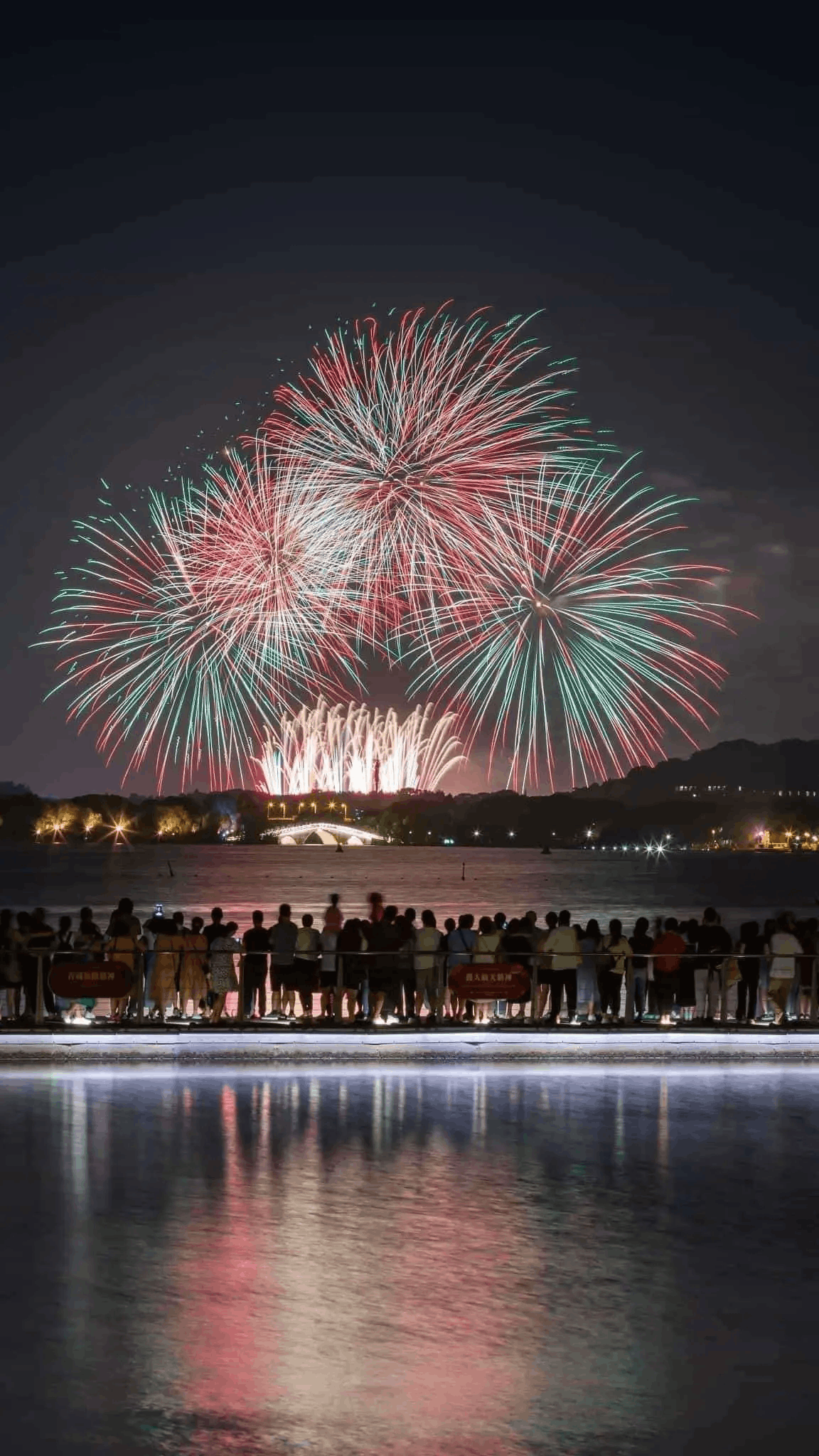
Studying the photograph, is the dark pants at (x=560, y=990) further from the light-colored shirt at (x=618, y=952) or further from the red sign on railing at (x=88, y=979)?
the red sign on railing at (x=88, y=979)

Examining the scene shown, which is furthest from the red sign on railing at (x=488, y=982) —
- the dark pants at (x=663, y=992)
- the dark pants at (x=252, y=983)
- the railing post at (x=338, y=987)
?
the dark pants at (x=252, y=983)

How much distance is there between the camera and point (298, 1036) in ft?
63.9

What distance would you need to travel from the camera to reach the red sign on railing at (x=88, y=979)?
19.6 m

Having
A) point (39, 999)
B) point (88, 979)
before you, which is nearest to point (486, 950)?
point (88, 979)

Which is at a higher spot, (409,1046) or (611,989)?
(611,989)

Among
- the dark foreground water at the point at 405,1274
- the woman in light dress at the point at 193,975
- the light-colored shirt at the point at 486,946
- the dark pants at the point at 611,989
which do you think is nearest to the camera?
the dark foreground water at the point at 405,1274

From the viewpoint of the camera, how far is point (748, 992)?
2106 centimetres

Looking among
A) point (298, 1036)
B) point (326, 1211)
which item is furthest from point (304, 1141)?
point (298, 1036)

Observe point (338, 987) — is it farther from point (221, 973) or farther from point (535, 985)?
point (535, 985)

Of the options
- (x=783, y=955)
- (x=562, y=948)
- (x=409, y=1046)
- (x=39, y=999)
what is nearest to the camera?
(x=409, y=1046)

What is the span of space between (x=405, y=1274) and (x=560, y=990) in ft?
36.5

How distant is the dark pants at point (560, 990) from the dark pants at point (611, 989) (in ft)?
1.33

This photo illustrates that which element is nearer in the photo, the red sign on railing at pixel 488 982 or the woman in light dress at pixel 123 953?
the woman in light dress at pixel 123 953

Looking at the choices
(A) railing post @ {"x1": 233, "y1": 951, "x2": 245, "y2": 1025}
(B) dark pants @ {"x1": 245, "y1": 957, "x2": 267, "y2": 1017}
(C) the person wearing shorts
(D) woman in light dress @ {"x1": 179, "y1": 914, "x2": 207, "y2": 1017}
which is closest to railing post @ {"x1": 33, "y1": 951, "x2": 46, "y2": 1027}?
(D) woman in light dress @ {"x1": 179, "y1": 914, "x2": 207, "y2": 1017}
